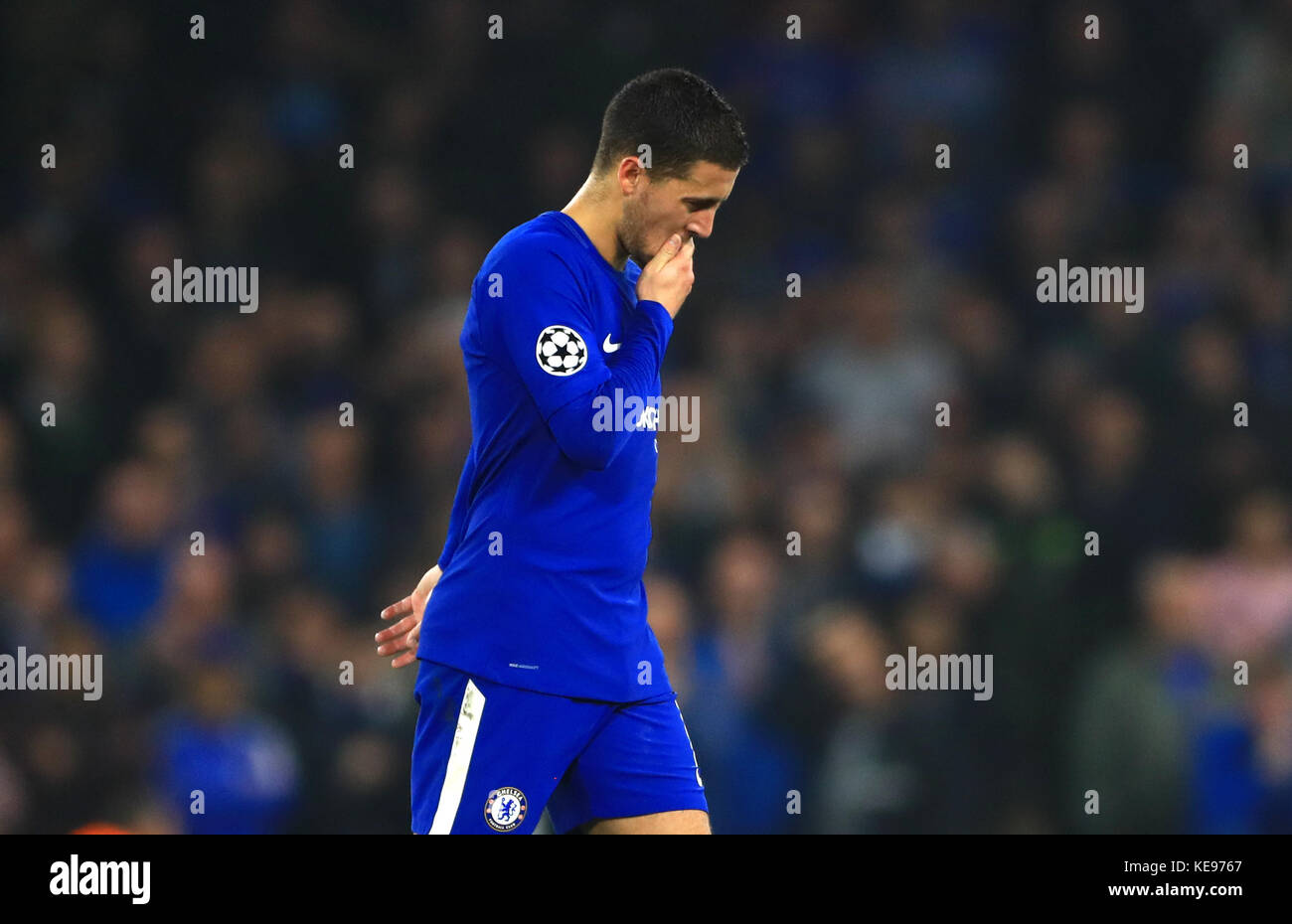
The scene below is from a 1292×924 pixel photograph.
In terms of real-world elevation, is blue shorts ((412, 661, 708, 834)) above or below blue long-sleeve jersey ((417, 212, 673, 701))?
below

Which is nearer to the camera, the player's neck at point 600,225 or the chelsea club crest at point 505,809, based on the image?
the chelsea club crest at point 505,809

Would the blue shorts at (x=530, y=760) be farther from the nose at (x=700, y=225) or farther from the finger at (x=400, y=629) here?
the nose at (x=700, y=225)

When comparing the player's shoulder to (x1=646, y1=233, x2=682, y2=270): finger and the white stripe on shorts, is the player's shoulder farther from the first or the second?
the white stripe on shorts

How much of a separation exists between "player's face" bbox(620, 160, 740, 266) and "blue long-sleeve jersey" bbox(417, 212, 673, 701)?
0.09 meters

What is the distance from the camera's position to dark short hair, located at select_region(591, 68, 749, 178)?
117 inches

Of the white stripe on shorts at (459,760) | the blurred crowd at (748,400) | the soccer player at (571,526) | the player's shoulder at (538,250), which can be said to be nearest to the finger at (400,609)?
the soccer player at (571,526)

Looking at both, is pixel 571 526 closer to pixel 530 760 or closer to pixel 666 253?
pixel 530 760

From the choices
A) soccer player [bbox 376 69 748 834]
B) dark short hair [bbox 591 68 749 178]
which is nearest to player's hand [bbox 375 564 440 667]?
soccer player [bbox 376 69 748 834]

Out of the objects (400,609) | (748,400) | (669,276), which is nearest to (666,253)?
(669,276)

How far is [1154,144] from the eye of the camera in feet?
24.6

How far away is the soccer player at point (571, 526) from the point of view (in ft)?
9.28

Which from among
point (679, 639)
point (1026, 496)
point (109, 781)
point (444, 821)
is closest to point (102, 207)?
point (109, 781)

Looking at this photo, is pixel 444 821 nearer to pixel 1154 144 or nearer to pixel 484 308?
pixel 484 308

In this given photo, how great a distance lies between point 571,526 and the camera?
2.91 m
